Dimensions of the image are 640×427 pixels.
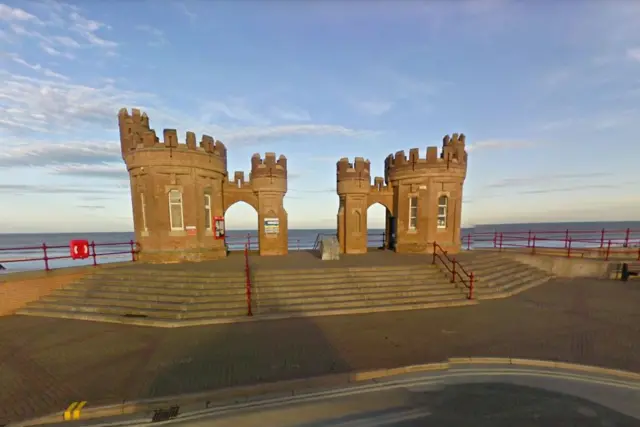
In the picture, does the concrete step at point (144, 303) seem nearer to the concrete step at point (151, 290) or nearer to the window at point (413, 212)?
the concrete step at point (151, 290)

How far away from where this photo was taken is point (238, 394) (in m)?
4.58

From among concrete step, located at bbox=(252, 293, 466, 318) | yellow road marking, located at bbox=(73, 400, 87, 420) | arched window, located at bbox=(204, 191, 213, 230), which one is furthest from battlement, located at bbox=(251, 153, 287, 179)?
yellow road marking, located at bbox=(73, 400, 87, 420)

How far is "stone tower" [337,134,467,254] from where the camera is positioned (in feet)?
52.1

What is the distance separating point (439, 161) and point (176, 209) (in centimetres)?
1513

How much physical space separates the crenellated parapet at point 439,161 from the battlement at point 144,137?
1162 cm

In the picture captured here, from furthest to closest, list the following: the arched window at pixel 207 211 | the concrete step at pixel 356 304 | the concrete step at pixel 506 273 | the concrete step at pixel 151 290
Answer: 1. the arched window at pixel 207 211
2. the concrete step at pixel 506 273
3. the concrete step at pixel 151 290
4. the concrete step at pixel 356 304

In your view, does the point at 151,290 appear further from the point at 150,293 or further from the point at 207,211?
the point at 207,211

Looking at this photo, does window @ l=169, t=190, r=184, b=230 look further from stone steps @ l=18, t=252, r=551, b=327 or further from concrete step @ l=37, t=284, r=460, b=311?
concrete step @ l=37, t=284, r=460, b=311

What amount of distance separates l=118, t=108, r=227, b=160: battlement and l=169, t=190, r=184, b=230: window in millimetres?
2336

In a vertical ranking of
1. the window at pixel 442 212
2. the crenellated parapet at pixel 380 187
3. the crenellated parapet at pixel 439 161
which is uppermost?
the crenellated parapet at pixel 439 161

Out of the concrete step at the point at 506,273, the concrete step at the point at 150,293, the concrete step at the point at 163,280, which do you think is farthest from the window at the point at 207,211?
the concrete step at the point at 506,273

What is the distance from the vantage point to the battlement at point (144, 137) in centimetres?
1245

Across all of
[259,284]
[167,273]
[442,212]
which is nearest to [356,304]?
[259,284]

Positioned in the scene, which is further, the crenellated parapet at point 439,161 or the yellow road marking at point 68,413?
the crenellated parapet at point 439,161
